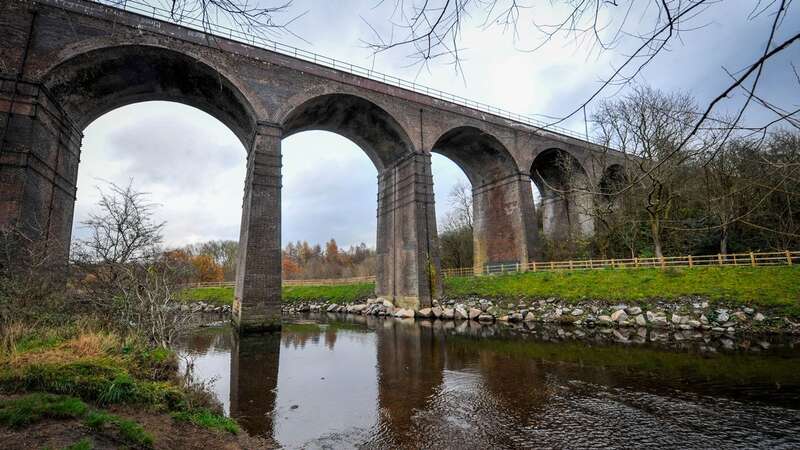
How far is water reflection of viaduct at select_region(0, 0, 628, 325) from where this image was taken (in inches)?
496

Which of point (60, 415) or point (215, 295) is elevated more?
point (215, 295)

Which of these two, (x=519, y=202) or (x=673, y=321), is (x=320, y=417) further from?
(x=519, y=202)

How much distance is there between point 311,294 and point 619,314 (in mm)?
20624

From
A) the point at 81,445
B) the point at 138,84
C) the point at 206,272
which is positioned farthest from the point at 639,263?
the point at 206,272

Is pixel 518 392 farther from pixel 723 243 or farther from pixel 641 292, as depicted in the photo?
pixel 723 243

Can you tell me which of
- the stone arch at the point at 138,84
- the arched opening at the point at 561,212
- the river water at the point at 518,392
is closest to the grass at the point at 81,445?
the river water at the point at 518,392

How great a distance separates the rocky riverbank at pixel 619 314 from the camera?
11.6m

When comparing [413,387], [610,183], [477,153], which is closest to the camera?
[413,387]

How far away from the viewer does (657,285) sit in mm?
14633

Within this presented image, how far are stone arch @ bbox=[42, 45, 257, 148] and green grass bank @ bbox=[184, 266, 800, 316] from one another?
28.3 feet

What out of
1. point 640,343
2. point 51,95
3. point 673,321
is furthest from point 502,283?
point 51,95

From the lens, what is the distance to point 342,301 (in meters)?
25.6

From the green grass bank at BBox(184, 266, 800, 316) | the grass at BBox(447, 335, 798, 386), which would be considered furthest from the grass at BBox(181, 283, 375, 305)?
the grass at BBox(447, 335, 798, 386)

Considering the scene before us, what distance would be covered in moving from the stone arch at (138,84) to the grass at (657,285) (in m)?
14.7
